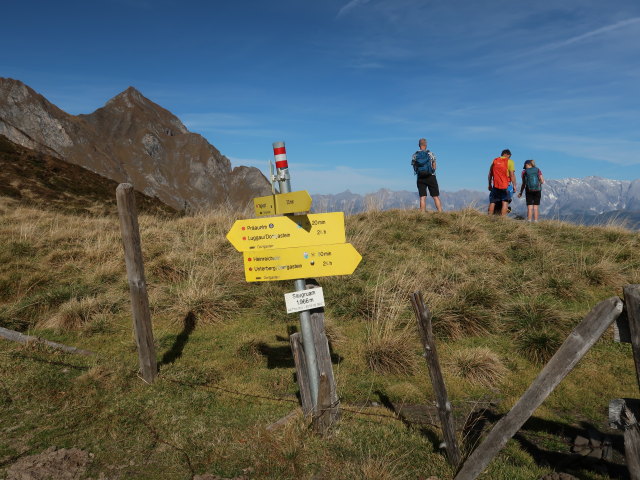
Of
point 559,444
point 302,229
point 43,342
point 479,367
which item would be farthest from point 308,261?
point 43,342

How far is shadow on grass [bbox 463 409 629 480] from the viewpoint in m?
3.64

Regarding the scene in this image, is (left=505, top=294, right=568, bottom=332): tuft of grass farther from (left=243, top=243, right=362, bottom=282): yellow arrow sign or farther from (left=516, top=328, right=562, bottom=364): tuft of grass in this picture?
(left=243, top=243, right=362, bottom=282): yellow arrow sign

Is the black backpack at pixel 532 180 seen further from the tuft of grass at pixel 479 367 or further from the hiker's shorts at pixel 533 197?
the tuft of grass at pixel 479 367

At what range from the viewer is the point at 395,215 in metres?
12.6

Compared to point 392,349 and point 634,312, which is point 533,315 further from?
point 634,312

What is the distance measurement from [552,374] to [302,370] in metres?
2.08

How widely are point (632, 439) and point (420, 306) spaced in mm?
1544

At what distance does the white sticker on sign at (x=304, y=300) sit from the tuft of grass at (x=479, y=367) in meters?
2.78

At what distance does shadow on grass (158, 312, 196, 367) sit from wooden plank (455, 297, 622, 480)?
13.5 ft

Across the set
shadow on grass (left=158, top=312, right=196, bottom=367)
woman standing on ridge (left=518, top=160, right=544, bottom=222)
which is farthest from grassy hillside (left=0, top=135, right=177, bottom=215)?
woman standing on ridge (left=518, top=160, right=544, bottom=222)

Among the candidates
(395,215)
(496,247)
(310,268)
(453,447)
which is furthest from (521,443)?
(395,215)

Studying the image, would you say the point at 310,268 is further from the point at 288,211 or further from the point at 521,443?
the point at 521,443

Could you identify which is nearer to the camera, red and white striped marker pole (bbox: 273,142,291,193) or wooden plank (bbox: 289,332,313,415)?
red and white striped marker pole (bbox: 273,142,291,193)

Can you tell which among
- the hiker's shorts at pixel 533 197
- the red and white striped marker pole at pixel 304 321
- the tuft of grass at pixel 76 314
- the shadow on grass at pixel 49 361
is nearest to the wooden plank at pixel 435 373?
the red and white striped marker pole at pixel 304 321
